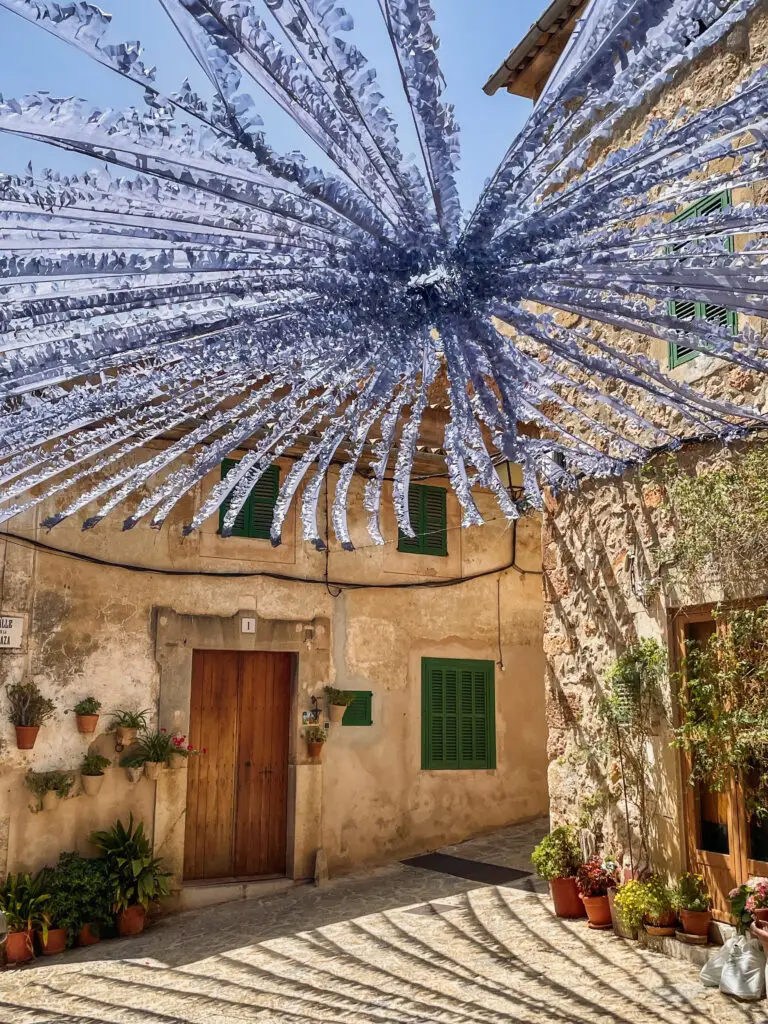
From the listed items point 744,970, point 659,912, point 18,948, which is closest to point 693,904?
point 659,912

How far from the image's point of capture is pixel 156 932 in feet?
24.7

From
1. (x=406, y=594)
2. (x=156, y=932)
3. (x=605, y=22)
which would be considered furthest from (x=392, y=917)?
(x=605, y=22)

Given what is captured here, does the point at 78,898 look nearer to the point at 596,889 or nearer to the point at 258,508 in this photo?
the point at 258,508

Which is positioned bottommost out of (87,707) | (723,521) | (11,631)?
(87,707)

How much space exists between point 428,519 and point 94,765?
14.5 ft

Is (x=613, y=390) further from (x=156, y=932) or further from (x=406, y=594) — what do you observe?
(x=156, y=932)

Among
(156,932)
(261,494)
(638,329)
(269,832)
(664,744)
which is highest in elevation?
(261,494)

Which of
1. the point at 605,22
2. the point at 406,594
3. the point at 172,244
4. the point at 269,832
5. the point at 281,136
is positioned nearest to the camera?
the point at 605,22

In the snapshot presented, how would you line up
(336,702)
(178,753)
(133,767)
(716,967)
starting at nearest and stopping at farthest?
(716,967), (133,767), (178,753), (336,702)

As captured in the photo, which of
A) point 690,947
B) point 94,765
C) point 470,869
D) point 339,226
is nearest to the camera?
point 339,226

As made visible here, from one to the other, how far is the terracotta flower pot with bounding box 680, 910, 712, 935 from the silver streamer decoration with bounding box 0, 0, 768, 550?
11.1 ft

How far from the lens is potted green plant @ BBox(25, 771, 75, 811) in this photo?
7.54 metres

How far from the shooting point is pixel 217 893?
8.35 metres

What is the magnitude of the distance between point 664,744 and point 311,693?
4165 mm
